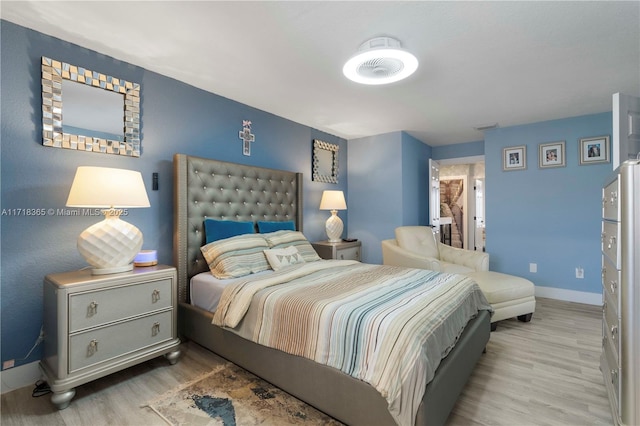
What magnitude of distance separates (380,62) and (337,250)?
7.63ft

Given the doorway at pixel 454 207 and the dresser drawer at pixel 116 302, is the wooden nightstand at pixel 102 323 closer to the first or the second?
the dresser drawer at pixel 116 302

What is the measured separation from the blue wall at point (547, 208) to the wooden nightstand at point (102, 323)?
435 cm

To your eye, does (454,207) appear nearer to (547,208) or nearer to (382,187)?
(547,208)

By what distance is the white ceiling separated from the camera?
5.65 feet

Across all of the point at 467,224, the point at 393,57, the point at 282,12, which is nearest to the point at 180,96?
the point at 282,12

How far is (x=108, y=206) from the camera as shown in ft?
6.18

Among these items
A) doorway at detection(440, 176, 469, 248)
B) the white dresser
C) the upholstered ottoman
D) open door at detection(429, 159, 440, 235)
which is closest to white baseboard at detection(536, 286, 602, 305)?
the upholstered ottoman

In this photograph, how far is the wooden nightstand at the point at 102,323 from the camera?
5.51 ft

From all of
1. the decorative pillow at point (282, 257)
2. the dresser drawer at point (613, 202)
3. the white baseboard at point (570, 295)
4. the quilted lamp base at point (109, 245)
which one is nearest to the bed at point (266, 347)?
the quilted lamp base at point (109, 245)

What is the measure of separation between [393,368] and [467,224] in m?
6.64

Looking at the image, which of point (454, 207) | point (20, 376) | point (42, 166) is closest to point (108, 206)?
point (42, 166)

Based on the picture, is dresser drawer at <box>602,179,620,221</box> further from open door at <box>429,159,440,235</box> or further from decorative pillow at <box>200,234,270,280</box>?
open door at <box>429,159,440,235</box>

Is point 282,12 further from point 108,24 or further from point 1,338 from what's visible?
point 1,338

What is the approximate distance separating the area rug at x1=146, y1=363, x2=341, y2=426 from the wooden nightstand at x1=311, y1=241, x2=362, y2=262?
1.93 m
